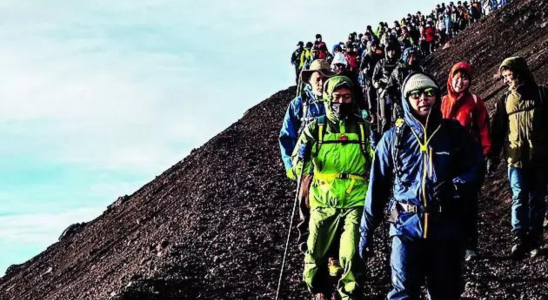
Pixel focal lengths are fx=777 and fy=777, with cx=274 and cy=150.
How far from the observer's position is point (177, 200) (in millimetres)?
20016

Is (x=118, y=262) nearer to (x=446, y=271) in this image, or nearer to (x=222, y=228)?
(x=222, y=228)

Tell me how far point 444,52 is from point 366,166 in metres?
27.5

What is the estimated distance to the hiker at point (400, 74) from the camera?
38.4 ft

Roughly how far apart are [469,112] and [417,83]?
11.6 feet

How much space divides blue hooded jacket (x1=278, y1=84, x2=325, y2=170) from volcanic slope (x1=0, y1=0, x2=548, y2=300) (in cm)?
184

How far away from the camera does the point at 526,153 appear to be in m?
9.60

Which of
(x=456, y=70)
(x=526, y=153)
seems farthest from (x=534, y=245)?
(x=456, y=70)

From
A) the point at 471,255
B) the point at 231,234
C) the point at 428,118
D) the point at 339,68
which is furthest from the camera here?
the point at 231,234

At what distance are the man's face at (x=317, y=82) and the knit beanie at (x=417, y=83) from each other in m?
3.06

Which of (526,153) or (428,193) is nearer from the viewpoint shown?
(428,193)

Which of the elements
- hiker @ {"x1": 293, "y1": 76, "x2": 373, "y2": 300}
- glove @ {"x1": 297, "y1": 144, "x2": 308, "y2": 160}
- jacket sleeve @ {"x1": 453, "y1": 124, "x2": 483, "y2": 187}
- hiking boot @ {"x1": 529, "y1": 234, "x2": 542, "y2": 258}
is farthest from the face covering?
Answer: hiking boot @ {"x1": 529, "y1": 234, "x2": 542, "y2": 258}

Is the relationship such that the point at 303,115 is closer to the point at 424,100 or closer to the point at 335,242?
the point at 335,242

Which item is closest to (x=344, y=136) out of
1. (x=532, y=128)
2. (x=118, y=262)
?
(x=532, y=128)

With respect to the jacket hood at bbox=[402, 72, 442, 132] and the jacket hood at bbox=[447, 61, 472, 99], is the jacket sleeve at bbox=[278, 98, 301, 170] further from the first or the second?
the jacket hood at bbox=[402, 72, 442, 132]
